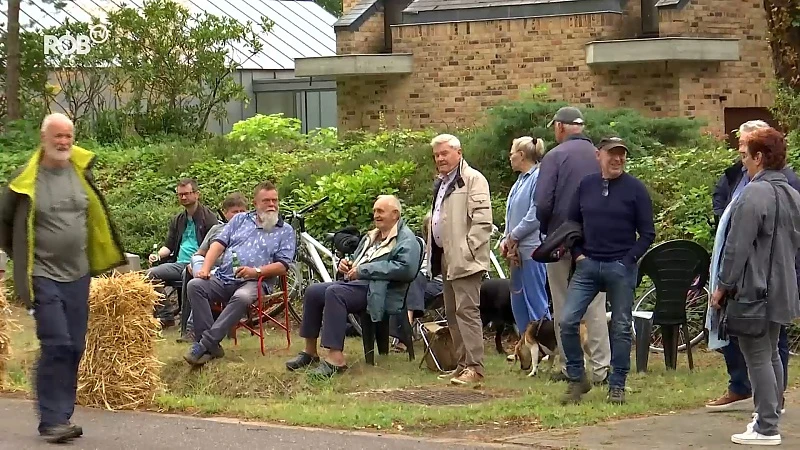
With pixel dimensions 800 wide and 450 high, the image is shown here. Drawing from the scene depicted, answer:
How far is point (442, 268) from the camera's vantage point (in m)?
10.6

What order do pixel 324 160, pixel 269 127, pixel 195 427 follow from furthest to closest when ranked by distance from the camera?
1. pixel 269 127
2. pixel 324 160
3. pixel 195 427

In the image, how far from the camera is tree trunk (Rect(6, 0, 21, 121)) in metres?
24.1

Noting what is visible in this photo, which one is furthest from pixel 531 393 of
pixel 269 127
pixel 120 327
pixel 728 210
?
pixel 269 127

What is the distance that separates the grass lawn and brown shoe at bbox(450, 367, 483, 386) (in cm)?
9

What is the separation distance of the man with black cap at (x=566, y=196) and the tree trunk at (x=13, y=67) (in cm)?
1625

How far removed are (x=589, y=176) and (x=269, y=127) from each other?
53.8ft

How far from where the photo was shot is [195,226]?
543 inches

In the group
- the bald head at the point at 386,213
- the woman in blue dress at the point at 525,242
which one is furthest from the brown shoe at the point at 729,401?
the bald head at the point at 386,213

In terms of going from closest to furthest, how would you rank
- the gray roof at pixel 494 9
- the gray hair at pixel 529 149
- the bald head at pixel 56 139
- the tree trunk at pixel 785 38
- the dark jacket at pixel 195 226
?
the bald head at pixel 56 139, the gray hair at pixel 529 149, the dark jacket at pixel 195 226, the tree trunk at pixel 785 38, the gray roof at pixel 494 9

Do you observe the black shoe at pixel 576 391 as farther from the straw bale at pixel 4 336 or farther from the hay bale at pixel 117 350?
the straw bale at pixel 4 336

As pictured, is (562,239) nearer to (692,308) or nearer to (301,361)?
(301,361)

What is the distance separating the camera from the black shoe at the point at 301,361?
10.8 m

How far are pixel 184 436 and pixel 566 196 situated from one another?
3.19 m

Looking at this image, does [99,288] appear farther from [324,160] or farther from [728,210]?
[324,160]
